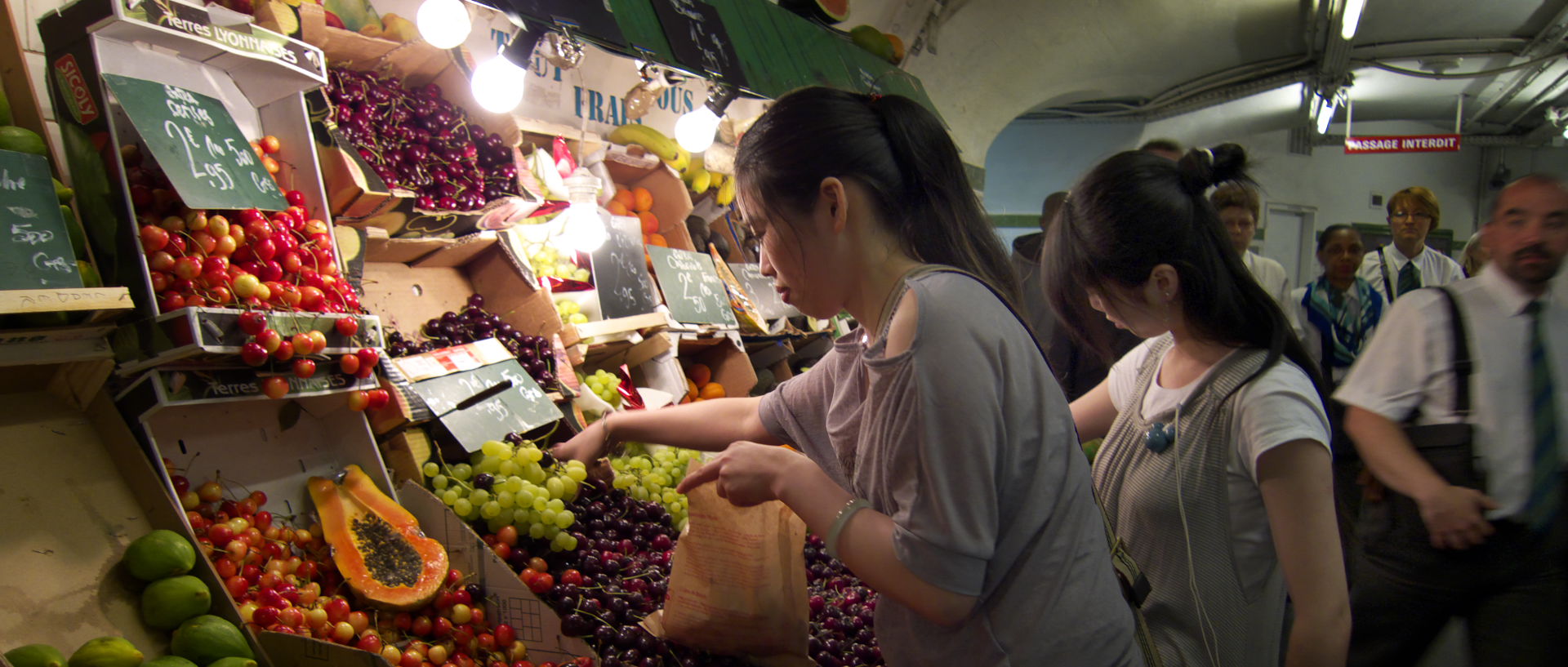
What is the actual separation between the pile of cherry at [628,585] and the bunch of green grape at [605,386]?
66cm

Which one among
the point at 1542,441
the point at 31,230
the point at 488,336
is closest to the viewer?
the point at 31,230

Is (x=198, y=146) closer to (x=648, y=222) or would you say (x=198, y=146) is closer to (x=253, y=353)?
(x=253, y=353)

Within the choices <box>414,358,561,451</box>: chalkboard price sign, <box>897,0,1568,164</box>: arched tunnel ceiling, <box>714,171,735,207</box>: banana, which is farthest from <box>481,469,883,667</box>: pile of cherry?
<box>897,0,1568,164</box>: arched tunnel ceiling

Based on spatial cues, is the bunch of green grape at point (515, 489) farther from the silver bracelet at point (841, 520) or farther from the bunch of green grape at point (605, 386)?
the silver bracelet at point (841, 520)

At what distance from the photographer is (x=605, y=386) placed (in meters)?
2.95

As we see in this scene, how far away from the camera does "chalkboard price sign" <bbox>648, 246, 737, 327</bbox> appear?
3.45 m

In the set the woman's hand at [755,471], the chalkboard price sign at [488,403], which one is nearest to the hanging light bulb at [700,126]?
the chalkboard price sign at [488,403]

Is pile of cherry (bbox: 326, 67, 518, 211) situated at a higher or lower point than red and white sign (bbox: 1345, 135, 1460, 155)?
lower

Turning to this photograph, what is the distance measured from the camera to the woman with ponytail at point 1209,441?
1.40 metres

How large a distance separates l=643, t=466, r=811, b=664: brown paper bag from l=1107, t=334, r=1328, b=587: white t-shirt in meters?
0.75

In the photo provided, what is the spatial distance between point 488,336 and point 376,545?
0.90 m

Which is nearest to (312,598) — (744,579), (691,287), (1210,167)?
(744,579)

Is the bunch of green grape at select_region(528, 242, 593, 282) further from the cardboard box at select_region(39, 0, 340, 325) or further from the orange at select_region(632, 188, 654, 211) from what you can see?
the cardboard box at select_region(39, 0, 340, 325)

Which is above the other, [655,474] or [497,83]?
[497,83]
